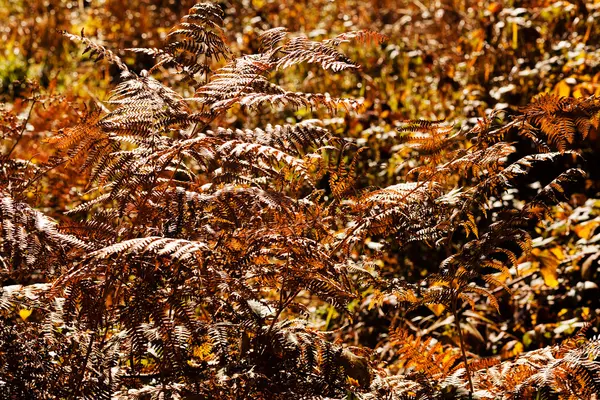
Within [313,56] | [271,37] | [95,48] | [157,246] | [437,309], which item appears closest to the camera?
[157,246]

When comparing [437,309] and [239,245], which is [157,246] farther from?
[437,309]

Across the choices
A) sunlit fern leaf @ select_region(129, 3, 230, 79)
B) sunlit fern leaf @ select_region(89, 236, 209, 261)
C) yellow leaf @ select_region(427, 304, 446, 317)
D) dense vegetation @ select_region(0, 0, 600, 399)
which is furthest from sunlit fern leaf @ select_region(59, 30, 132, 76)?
yellow leaf @ select_region(427, 304, 446, 317)

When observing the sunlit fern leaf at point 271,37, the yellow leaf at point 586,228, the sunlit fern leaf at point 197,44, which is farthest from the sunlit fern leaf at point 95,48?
the yellow leaf at point 586,228

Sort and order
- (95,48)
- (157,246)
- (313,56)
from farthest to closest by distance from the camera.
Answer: (95,48)
(313,56)
(157,246)

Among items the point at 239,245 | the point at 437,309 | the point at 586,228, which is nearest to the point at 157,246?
the point at 239,245

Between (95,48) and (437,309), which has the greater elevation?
(95,48)

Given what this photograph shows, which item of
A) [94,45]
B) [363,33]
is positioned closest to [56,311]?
[94,45]

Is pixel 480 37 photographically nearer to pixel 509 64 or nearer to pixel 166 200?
pixel 509 64

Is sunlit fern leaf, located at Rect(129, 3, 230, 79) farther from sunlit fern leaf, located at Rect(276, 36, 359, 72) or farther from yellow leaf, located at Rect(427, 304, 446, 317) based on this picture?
yellow leaf, located at Rect(427, 304, 446, 317)

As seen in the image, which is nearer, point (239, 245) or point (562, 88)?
point (239, 245)

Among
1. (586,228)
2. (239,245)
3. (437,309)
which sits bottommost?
(437,309)

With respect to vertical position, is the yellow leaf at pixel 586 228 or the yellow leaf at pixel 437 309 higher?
the yellow leaf at pixel 586 228

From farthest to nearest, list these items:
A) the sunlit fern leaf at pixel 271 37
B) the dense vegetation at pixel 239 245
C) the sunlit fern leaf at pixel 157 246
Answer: the sunlit fern leaf at pixel 271 37, the dense vegetation at pixel 239 245, the sunlit fern leaf at pixel 157 246

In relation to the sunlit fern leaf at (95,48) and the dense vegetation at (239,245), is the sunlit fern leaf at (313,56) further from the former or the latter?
the sunlit fern leaf at (95,48)
